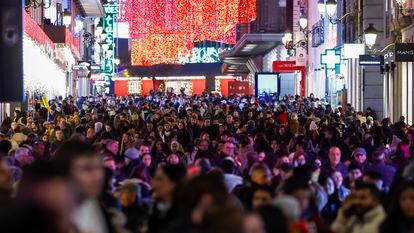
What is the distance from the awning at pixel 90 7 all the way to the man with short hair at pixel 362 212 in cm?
7257

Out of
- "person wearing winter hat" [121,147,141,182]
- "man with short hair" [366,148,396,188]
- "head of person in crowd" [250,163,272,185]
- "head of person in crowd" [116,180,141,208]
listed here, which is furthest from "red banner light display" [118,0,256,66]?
"head of person in crowd" [116,180,141,208]

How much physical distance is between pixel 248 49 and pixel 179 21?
16.4 meters

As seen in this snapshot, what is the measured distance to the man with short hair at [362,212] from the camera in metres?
8.95

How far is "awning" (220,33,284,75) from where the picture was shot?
72438 millimetres

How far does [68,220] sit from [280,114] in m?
29.8

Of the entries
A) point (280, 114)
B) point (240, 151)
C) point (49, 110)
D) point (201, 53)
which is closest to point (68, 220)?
point (240, 151)

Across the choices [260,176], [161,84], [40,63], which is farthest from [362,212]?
[161,84]

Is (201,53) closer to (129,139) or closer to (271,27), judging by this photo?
(271,27)

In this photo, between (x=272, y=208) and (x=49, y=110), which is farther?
(x=49, y=110)

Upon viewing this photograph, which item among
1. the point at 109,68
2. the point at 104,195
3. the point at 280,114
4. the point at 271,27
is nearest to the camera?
the point at 104,195

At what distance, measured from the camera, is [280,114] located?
34.7 m

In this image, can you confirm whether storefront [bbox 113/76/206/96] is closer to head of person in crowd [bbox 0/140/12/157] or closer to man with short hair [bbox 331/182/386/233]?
head of person in crowd [bbox 0/140/12/157]

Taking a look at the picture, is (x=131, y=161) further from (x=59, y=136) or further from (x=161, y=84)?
(x=161, y=84)

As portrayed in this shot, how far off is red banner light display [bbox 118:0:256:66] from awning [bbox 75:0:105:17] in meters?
7.47
